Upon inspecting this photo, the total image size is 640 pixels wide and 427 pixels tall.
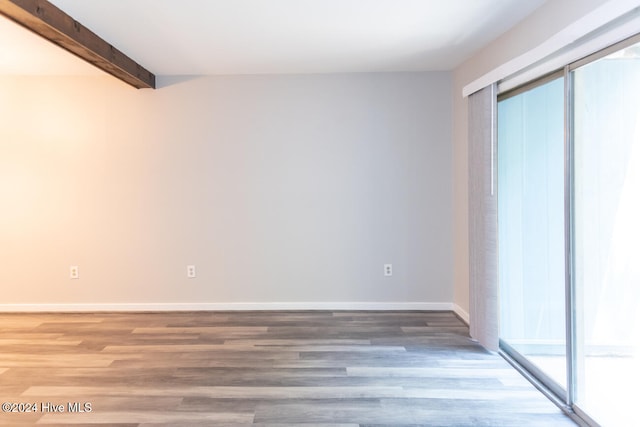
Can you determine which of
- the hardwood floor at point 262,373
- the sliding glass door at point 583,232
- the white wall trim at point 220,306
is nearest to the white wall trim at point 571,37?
the sliding glass door at point 583,232

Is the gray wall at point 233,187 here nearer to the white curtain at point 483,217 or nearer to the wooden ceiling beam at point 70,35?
the wooden ceiling beam at point 70,35

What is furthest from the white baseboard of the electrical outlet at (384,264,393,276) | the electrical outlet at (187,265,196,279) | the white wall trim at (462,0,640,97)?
the electrical outlet at (187,265,196,279)

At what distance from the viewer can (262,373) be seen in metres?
2.62

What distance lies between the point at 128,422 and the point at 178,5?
2.40 metres

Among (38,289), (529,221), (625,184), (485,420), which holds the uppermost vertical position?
(625,184)

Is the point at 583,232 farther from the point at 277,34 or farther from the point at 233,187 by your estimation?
the point at 233,187

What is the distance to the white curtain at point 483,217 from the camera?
9.42 ft

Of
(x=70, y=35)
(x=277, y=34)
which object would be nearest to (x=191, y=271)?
(x=70, y=35)

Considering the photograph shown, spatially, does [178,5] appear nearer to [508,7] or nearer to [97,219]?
[508,7]

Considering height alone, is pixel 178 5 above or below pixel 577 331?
above

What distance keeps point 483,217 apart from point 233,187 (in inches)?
91.7

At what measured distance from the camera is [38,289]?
156 inches

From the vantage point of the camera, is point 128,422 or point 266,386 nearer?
point 128,422

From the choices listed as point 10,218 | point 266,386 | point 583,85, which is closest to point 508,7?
point 583,85
